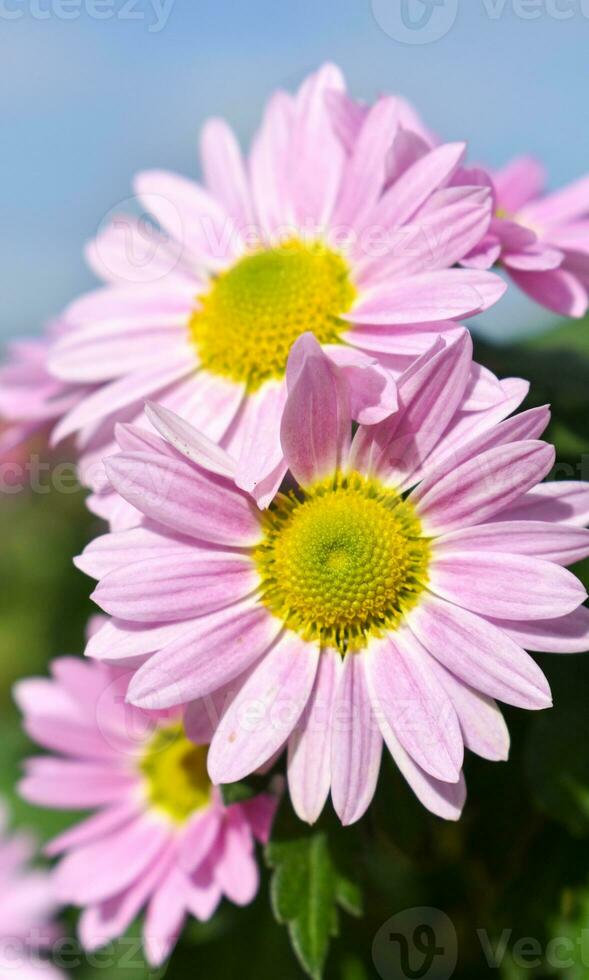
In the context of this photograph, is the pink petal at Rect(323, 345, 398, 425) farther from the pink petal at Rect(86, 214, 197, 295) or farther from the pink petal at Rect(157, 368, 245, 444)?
the pink petal at Rect(86, 214, 197, 295)

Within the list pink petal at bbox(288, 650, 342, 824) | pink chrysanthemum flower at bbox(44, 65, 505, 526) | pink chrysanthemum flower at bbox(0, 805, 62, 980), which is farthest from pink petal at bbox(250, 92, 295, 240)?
pink chrysanthemum flower at bbox(0, 805, 62, 980)

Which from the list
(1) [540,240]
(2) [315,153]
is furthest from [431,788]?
(2) [315,153]

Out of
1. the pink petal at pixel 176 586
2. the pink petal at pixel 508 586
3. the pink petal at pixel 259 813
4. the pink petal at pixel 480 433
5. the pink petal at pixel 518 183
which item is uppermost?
the pink petal at pixel 518 183

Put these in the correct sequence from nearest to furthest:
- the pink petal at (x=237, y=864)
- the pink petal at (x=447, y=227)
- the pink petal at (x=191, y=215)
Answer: the pink petal at (x=447, y=227) → the pink petal at (x=237, y=864) → the pink petal at (x=191, y=215)

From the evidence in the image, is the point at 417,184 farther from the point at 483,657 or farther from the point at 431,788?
the point at 431,788

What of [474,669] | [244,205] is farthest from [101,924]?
[244,205]

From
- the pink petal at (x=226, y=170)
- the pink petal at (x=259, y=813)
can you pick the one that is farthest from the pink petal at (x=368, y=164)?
the pink petal at (x=259, y=813)

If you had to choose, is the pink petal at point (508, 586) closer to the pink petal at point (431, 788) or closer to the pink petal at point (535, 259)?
the pink petal at point (431, 788)
